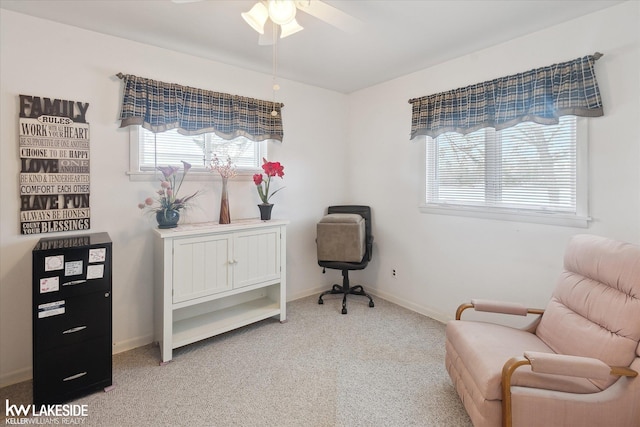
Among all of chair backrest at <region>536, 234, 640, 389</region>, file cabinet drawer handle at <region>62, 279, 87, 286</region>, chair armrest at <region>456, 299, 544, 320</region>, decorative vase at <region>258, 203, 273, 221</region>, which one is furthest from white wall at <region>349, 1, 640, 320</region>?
file cabinet drawer handle at <region>62, 279, 87, 286</region>

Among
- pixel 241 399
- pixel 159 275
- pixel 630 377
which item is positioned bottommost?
pixel 241 399

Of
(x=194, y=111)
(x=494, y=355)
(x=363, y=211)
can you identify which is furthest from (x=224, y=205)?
(x=494, y=355)

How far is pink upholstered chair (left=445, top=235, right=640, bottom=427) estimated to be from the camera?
4.75 ft

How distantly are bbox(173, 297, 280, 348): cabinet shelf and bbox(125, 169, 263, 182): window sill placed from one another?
1310mm

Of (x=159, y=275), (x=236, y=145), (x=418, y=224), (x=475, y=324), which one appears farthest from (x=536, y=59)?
(x=159, y=275)

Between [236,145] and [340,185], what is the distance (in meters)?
1.49

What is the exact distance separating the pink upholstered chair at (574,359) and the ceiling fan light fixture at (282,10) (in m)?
2.09

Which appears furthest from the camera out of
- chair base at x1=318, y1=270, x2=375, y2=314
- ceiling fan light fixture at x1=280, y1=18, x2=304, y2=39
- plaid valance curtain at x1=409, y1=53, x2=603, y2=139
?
chair base at x1=318, y1=270, x2=375, y2=314

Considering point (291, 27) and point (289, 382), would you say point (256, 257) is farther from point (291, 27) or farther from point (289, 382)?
point (291, 27)

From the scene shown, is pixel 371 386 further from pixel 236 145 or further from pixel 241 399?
pixel 236 145

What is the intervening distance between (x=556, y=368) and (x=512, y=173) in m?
1.72

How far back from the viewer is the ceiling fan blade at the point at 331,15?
1847 mm

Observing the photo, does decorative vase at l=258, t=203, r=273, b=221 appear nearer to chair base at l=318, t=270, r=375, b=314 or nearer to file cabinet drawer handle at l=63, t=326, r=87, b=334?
chair base at l=318, t=270, r=375, b=314

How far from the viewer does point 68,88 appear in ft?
7.73
